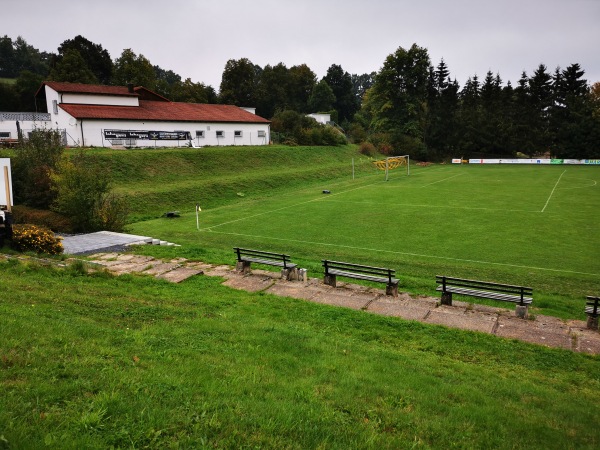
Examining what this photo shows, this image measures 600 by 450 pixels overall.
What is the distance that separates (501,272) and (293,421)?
1399 cm

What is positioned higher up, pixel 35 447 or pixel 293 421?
pixel 35 447

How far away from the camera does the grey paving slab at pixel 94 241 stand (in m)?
18.0

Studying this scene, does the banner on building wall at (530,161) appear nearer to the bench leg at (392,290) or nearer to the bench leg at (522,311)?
the bench leg at (392,290)

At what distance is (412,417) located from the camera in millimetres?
5961

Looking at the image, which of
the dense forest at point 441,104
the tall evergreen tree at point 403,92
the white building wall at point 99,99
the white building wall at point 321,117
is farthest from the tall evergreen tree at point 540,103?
the white building wall at point 99,99

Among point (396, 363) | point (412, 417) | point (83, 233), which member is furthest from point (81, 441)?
point (83, 233)

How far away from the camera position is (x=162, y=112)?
54.6 m

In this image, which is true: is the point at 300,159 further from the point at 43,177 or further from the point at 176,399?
the point at 176,399

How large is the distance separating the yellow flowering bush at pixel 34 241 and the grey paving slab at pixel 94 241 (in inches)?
30.2

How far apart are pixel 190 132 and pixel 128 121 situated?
7974 millimetres

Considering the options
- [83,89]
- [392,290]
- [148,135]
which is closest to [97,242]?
[392,290]

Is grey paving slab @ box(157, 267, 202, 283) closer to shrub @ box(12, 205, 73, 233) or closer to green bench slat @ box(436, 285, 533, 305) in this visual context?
green bench slat @ box(436, 285, 533, 305)

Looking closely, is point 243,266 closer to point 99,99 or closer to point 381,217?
point 381,217

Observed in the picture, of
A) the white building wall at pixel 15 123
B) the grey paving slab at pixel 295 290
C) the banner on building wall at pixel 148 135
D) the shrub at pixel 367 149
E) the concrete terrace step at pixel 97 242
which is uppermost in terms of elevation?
the white building wall at pixel 15 123
